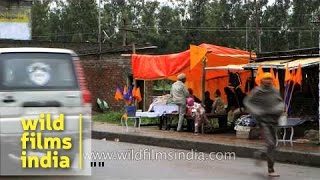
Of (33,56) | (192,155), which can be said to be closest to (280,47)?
(192,155)

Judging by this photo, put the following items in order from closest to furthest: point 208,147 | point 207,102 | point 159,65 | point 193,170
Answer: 1. point 193,170
2. point 208,147
3. point 159,65
4. point 207,102

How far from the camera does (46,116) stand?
8.30 m

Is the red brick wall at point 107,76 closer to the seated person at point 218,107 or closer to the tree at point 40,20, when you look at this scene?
the seated person at point 218,107

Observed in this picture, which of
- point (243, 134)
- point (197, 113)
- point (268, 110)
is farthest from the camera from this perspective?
point (197, 113)

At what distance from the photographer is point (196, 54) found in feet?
53.2

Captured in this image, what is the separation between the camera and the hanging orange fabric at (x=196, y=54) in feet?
52.6

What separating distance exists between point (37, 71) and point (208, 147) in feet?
19.3

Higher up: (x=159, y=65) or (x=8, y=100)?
(x=159, y=65)

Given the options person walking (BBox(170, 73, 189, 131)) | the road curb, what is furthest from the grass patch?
person walking (BBox(170, 73, 189, 131))

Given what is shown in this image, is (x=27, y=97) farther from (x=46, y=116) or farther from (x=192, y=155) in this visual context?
(x=192, y=155)

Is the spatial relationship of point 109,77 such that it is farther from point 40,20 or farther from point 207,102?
point 40,20

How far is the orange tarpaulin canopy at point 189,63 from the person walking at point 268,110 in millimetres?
6606

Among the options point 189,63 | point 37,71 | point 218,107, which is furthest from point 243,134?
point 37,71

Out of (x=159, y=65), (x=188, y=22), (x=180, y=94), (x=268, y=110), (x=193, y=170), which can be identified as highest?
(x=188, y=22)
